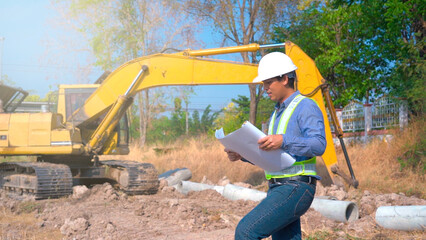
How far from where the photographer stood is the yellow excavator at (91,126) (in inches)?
387

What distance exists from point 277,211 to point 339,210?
162 inches

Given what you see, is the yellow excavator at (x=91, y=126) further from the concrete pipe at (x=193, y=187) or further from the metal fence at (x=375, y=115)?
the metal fence at (x=375, y=115)

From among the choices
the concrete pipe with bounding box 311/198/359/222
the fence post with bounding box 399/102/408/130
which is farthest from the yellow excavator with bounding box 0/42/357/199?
the fence post with bounding box 399/102/408/130

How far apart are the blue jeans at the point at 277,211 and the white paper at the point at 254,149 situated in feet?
0.46

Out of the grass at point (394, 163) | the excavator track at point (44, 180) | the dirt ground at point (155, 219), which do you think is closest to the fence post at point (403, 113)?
the grass at point (394, 163)

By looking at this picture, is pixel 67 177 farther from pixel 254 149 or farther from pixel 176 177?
pixel 254 149

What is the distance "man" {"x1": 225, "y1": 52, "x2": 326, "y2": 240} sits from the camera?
2.73m

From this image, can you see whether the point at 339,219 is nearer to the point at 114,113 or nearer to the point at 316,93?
the point at 316,93

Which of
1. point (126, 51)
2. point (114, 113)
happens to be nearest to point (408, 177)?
point (114, 113)

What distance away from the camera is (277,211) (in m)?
2.74

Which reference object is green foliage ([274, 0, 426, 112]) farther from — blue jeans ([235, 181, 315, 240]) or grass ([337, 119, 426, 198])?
blue jeans ([235, 181, 315, 240])

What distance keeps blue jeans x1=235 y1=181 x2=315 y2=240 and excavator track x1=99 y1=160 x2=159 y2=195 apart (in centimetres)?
777

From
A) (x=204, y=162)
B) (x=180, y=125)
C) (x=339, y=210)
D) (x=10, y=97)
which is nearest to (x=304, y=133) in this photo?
(x=339, y=210)

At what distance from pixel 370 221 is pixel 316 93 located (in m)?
3.20
